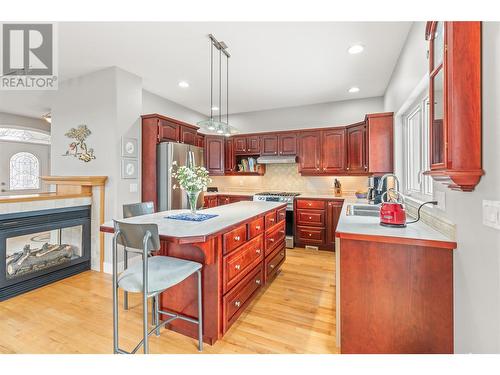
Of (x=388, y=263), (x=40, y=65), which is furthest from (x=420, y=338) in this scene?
(x=40, y=65)

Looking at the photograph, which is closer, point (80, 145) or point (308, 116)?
point (80, 145)

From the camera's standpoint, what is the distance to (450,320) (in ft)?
4.60

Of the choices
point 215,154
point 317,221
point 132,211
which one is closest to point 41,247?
point 132,211

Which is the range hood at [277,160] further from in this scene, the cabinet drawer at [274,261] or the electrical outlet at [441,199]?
the electrical outlet at [441,199]

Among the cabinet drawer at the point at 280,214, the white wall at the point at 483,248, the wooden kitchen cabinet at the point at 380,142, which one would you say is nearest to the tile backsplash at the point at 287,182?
the wooden kitchen cabinet at the point at 380,142

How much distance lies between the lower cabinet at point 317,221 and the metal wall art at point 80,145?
11.0 ft

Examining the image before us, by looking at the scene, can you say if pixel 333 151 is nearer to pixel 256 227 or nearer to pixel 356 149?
pixel 356 149

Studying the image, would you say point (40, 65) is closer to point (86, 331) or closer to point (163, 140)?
point (163, 140)

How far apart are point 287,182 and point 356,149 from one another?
5.08 feet

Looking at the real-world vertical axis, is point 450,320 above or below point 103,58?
below

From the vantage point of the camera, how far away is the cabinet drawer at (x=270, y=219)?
2.64 meters

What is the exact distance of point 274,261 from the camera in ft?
9.36

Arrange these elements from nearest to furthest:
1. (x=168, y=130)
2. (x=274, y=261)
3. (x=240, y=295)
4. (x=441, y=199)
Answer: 1. (x=441, y=199)
2. (x=240, y=295)
3. (x=274, y=261)
4. (x=168, y=130)

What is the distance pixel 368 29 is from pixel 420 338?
105 inches
